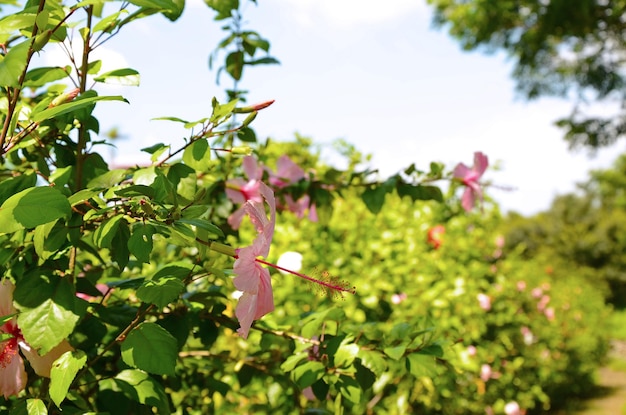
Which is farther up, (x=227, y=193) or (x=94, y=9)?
(x=94, y=9)

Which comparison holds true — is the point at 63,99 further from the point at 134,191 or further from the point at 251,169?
the point at 251,169

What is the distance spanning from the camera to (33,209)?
0.71 metres

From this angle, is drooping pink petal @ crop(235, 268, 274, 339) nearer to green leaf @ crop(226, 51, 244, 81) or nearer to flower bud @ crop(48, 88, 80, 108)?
flower bud @ crop(48, 88, 80, 108)

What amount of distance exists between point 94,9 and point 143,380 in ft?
2.15

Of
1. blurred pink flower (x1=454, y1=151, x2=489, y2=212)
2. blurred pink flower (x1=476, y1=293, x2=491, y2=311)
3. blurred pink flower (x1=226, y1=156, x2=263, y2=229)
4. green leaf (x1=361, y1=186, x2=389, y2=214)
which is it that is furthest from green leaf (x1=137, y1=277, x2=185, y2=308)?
blurred pink flower (x1=476, y1=293, x2=491, y2=311)

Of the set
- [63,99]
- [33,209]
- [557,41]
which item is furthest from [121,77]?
[557,41]

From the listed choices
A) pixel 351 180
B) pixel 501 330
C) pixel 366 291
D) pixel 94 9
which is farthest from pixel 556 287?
pixel 94 9

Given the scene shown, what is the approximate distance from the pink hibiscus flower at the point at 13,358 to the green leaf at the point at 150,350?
0.14 meters

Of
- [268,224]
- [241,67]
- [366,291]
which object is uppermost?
[241,67]

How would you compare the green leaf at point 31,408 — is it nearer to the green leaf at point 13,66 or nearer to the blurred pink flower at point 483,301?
the green leaf at point 13,66

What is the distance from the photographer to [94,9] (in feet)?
3.85

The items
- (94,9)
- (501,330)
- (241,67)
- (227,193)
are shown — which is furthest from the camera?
(501,330)

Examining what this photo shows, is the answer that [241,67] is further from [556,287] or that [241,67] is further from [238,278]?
[556,287]

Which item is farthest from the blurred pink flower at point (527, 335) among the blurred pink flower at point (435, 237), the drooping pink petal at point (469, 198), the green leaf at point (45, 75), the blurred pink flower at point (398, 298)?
the green leaf at point (45, 75)
